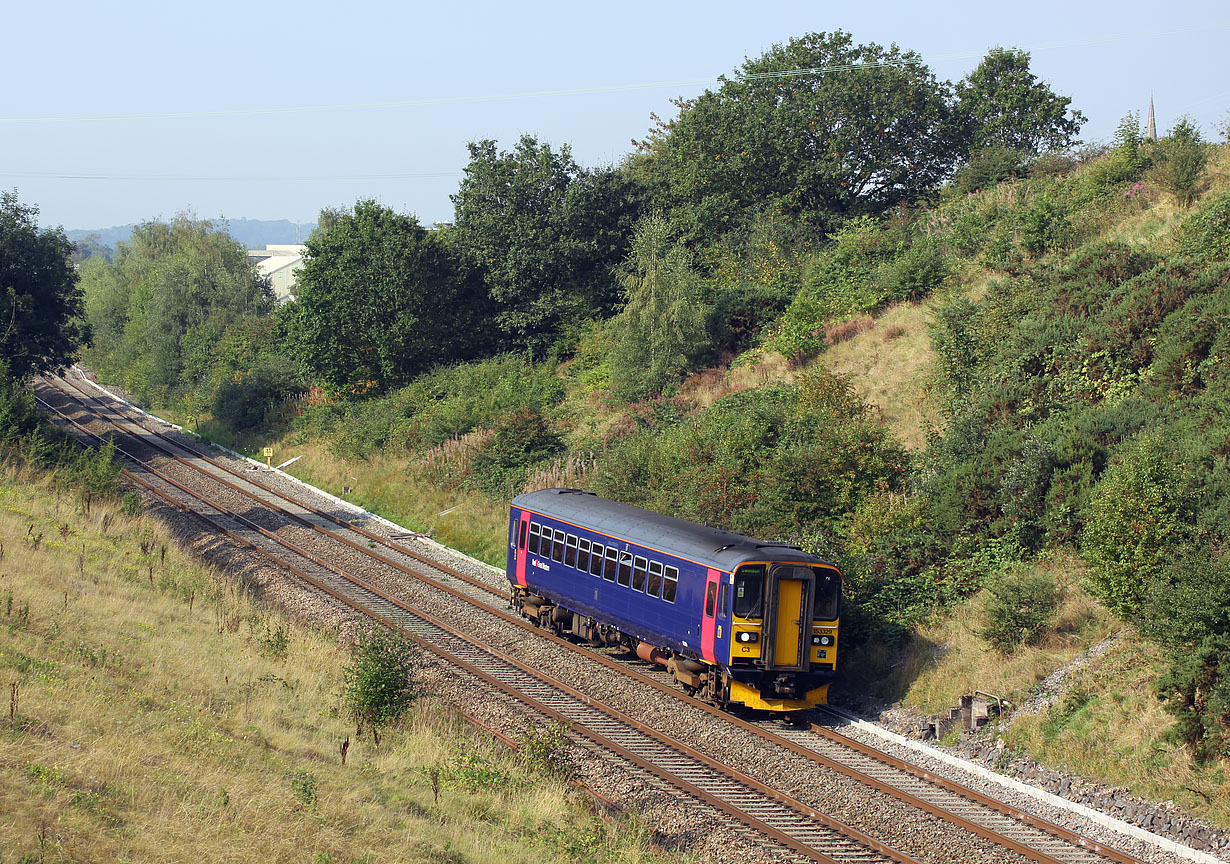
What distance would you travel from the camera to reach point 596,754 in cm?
1430

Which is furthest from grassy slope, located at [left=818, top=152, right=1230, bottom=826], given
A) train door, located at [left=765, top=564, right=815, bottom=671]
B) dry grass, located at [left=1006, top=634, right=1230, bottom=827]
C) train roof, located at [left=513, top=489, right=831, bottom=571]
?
train roof, located at [left=513, top=489, right=831, bottom=571]

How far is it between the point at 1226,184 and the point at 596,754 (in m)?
24.6

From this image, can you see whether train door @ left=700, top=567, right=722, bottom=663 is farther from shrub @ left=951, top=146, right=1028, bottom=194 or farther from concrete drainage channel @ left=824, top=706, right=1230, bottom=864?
shrub @ left=951, top=146, right=1028, bottom=194

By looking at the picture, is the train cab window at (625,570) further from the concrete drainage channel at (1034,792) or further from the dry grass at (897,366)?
the dry grass at (897,366)

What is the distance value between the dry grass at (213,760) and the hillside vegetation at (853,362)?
810 centimetres

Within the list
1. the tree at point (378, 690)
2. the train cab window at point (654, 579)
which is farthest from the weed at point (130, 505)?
the train cab window at point (654, 579)

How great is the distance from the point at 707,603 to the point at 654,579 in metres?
1.58

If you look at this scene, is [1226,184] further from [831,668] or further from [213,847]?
[213,847]

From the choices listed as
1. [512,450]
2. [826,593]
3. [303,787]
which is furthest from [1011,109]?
[303,787]

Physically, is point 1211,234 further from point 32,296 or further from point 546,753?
point 32,296

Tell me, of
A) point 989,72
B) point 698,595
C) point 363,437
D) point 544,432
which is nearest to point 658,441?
point 544,432

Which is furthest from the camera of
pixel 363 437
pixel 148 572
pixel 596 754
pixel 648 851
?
pixel 363 437

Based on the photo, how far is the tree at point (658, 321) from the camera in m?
36.1

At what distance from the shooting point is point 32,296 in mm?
42312
